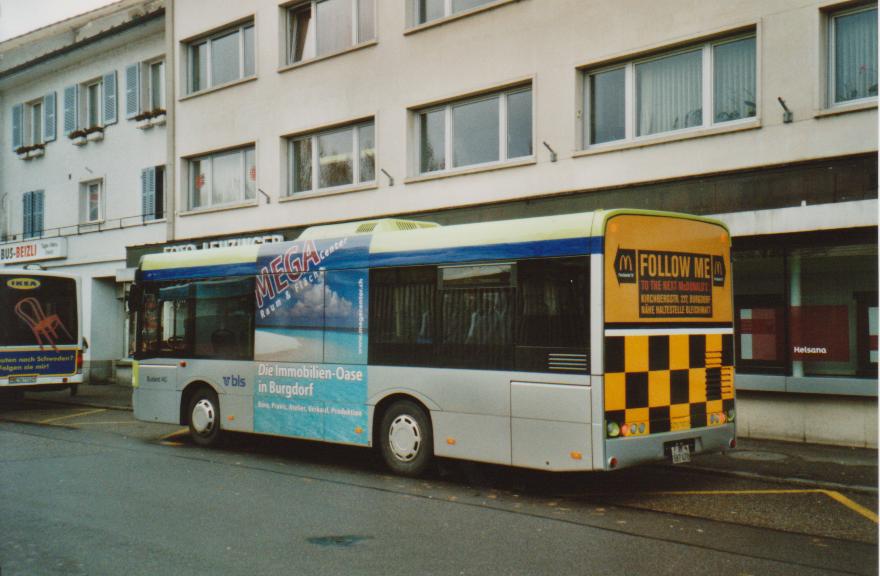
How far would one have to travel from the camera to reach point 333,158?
18.7 metres

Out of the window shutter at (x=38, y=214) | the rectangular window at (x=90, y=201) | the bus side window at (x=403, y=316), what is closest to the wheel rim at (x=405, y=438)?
the bus side window at (x=403, y=316)

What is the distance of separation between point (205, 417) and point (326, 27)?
10.2m

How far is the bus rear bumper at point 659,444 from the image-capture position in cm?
777

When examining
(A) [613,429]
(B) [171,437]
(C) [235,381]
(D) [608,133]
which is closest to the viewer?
(A) [613,429]

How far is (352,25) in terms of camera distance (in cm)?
1819

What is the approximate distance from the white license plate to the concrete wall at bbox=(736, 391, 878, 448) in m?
4.22

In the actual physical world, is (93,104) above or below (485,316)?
above

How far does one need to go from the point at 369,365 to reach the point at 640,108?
662 cm

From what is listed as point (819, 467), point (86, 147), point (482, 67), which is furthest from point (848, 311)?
point (86, 147)

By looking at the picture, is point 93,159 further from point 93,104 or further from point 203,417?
point 203,417

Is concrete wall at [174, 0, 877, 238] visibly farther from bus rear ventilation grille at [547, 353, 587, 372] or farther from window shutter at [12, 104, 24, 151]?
window shutter at [12, 104, 24, 151]

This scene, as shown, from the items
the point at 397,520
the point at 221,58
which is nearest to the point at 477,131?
the point at 221,58

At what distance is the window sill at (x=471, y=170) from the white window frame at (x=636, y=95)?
1.07m

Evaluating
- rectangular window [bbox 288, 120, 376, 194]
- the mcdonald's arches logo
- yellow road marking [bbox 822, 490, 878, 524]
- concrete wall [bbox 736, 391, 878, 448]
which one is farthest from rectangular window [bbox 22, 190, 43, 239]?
yellow road marking [bbox 822, 490, 878, 524]
